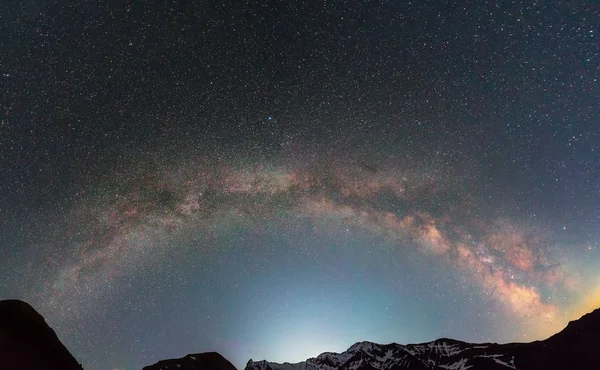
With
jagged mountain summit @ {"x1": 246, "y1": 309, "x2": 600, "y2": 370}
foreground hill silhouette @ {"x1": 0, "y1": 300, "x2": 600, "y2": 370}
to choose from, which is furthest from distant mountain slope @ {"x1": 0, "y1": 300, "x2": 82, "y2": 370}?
jagged mountain summit @ {"x1": 246, "y1": 309, "x2": 600, "y2": 370}

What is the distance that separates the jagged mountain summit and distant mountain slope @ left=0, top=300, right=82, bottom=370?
97.9 meters

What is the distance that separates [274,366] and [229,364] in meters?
50.0

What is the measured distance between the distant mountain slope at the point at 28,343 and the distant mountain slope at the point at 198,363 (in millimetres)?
53819

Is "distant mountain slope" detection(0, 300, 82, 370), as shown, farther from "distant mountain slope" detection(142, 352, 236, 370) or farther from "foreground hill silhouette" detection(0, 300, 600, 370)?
"distant mountain slope" detection(142, 352, 236, 370)

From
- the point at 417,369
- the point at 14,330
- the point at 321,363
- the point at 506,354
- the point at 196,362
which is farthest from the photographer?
the point at 321,363

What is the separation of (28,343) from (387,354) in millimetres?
139232

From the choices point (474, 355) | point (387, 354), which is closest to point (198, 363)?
point (387, 354)

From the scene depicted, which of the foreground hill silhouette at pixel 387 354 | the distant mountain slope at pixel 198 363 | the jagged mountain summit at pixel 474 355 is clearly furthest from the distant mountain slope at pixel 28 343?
the jagged mountain summit at pixel 474 355

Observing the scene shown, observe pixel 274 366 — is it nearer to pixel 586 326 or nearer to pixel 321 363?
pixel 321 363

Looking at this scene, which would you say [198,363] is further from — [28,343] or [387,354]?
[387,354]

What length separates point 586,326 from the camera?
261 feet

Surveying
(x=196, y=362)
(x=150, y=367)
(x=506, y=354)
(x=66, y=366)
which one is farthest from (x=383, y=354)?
(x=66, y=366)

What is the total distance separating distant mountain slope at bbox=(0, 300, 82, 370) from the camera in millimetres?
32719

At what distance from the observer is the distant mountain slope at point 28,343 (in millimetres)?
32719
